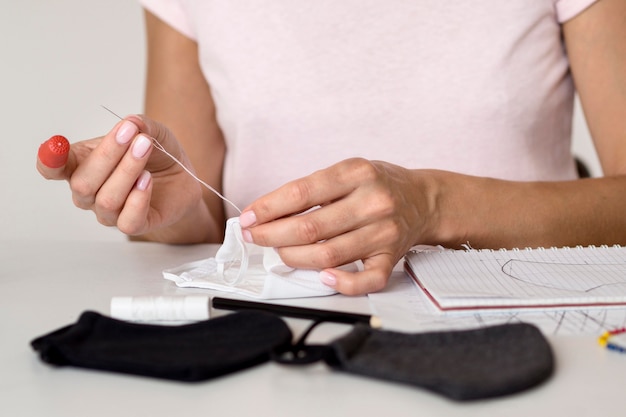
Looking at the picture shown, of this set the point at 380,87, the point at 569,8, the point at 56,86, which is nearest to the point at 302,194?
the point at 380,87

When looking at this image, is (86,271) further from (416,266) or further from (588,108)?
(588,108)

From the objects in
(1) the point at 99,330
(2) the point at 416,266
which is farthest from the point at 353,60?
(1) the point at 99,330

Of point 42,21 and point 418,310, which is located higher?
point 42,21

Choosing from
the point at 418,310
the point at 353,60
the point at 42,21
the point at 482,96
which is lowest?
the point at 418,310

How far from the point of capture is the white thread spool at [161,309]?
63 centimetres

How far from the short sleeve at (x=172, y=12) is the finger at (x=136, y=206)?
61 centimetres

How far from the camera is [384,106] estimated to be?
4.07 ft

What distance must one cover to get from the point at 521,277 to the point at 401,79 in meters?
0.58

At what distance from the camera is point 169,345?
0.55 meters

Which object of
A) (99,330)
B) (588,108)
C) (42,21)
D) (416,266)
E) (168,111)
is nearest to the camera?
(99,330)

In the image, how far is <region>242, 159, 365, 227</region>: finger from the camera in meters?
0.72

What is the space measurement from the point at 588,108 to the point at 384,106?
1.12ft

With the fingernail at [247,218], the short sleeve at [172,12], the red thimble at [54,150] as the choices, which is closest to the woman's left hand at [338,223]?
the fingernail at [247,218]

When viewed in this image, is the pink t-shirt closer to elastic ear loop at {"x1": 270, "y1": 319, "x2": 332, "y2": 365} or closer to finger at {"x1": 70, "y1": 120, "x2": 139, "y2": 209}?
finger at {"x1": 70, "y1": 120, "x2": 139, "y2": 209}
